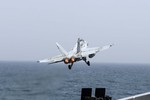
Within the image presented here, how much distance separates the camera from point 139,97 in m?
26.3

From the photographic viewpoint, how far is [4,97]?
9569 cm

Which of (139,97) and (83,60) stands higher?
(83,60)

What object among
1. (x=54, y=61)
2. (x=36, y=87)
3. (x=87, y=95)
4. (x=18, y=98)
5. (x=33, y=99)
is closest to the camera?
(x=54, y=61)

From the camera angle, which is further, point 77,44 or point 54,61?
point 77,44

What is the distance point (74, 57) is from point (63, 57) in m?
0.76

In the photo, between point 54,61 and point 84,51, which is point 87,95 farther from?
point 54,61

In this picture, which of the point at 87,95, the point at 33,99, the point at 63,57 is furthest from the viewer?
the point at 33,99

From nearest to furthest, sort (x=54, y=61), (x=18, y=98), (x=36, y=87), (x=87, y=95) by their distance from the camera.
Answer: (x=54, y=61) → (x=87, y=95) → (x=18, y=98) → (x=36, y=87)

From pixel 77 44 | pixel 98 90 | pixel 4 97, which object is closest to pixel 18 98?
pixel 4 97

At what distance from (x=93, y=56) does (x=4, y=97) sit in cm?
7341

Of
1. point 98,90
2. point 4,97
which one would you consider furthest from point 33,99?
point 98,90

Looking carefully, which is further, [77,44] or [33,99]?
[33,99]

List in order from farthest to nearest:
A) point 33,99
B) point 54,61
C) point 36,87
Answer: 1. point 36,87
2. point 33,99
3. point 54,61

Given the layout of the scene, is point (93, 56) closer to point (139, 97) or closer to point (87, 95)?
point (139, 97)
